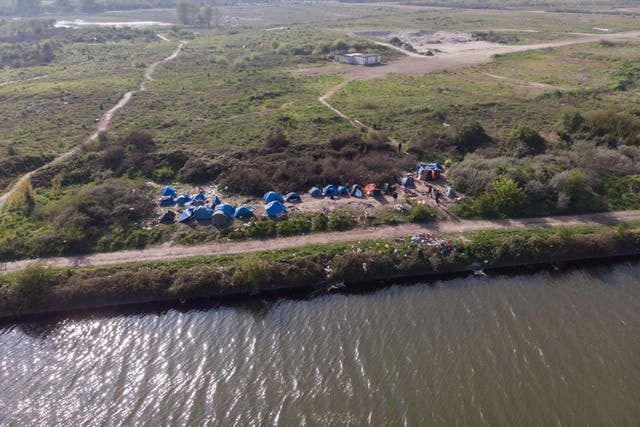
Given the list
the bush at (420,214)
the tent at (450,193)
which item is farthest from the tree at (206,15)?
the bush at (420,214)

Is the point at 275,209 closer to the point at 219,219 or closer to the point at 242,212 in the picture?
the point at 242,212

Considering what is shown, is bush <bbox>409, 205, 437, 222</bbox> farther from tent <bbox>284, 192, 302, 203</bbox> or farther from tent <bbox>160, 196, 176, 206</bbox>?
tent <bbox>160, 196, 176, 206</bbox>

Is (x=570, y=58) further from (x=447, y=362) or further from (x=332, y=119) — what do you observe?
(x=447, y=362)

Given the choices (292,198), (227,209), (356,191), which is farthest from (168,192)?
(356,191)

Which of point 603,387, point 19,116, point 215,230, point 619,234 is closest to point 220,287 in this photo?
point 215,230

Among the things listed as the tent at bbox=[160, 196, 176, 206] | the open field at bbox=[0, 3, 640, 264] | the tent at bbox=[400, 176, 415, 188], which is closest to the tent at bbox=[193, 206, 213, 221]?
the open field at bbox=[0, 3, 640, 264]

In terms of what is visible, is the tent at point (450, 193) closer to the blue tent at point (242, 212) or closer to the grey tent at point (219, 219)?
the blue tent at point (242, 212)

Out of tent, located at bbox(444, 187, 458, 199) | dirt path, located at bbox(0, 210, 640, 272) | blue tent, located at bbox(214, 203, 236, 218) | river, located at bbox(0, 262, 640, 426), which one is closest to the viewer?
river, located at bbox(0, 262, 640, 426)
